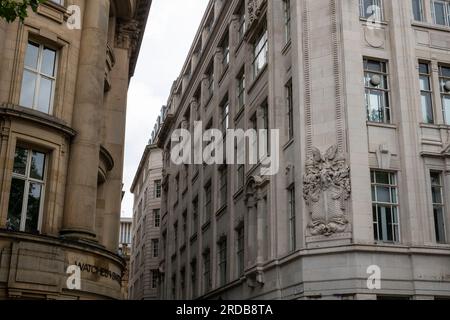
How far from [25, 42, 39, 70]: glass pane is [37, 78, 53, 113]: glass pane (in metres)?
0.66

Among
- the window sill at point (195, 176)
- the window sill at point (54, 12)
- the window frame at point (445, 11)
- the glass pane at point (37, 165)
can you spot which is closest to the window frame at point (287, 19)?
the window frame at point (445, 11)

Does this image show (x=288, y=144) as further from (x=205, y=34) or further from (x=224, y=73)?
(x=205, y=34)

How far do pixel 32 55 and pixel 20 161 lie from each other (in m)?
4.19

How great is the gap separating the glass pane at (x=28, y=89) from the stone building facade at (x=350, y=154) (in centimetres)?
1119

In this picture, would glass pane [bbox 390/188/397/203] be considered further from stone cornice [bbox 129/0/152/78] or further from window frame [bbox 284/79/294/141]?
stone cornice [bbox 129/0/152/78]

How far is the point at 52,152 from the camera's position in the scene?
22.2 metres

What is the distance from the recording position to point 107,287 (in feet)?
73.2

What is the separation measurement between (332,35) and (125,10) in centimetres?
1094

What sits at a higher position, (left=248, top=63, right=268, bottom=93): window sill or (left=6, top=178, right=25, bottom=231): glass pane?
(left=248, top=63, right=268, bottom=93): window sill

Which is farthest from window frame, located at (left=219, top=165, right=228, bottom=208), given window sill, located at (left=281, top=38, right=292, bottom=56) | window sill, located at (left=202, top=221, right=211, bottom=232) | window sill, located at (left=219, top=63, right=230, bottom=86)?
window sill, located at (left=281, top=38, right=292, bottom=56)

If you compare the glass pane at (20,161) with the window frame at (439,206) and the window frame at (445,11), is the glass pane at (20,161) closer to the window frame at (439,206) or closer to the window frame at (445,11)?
the window frame at (439,206)

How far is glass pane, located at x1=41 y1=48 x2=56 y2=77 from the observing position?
2319 cm

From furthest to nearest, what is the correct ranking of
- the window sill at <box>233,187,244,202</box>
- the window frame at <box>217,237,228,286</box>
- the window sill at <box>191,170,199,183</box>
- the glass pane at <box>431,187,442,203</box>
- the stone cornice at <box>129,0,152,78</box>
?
1. the window sill at <box>191,170,199,183</box>
2. the window frame at <box>217,237,228,286</box>
3. the stone cornice at <box>129,0,152,78</box>
4. the window sill at <box>233,187,244,202</box>
5. the glass pane at <box>431,187,442,203</box>

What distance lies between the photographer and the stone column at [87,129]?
2202 cm
